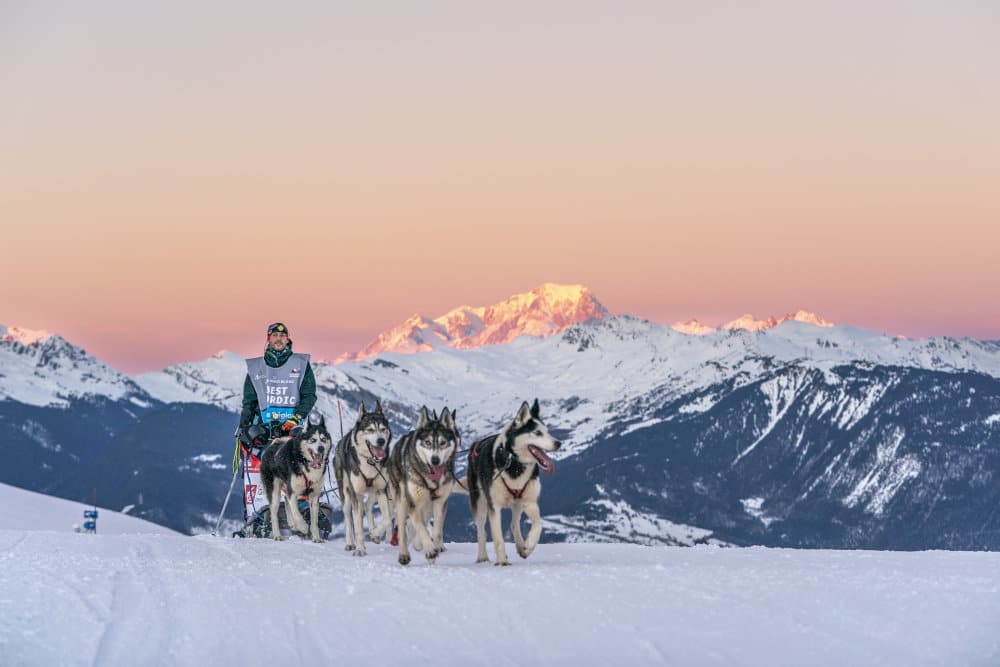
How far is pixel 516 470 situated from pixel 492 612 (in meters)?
3.67

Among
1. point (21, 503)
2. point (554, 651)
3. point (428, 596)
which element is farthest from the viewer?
point (21, 503)

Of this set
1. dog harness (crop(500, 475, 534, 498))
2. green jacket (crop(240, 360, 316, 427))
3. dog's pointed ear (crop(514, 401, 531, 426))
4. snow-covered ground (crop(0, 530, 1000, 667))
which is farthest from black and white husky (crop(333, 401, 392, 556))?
green jacket (crop(240, 360, 316, 427))

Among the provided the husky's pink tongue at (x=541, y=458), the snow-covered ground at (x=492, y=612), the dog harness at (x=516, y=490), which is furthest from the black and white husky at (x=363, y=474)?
the husky's pink tongue at (x=541, y=458)

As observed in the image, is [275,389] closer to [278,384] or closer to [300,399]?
[278,384]

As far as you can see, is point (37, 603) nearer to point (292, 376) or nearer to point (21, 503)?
point (292, 376)

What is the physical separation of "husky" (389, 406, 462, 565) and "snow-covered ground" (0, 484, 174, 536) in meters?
43.8

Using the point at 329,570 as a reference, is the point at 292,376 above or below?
above

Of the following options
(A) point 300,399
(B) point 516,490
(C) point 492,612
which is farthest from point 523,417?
(A) point 300,399

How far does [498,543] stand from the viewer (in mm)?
20359

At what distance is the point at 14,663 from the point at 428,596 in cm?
514

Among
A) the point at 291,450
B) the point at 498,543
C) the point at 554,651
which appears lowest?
the point at 554,651

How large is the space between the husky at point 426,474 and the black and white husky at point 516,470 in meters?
0.53

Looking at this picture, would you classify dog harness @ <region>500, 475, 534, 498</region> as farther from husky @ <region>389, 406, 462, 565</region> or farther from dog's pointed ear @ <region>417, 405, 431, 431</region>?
dog's pointed ear @ <region>417, 405, 431, 431</region>

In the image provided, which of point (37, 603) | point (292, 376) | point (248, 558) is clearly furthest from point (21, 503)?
point (37, 603)
